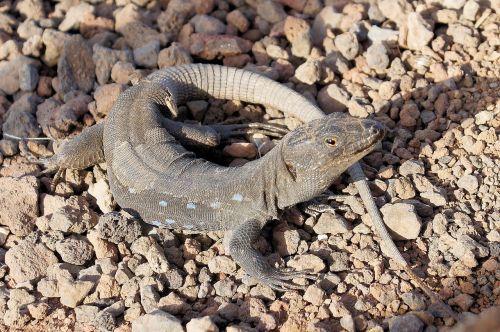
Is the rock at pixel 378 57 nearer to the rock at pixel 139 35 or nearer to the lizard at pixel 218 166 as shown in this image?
the lizard at pixel 218 166

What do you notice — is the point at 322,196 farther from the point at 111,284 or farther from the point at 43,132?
the point at 43,132

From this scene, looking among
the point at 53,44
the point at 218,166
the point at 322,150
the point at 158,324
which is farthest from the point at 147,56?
the point at 158,324

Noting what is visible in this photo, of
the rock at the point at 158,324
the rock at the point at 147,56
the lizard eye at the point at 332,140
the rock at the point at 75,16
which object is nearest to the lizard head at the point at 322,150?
the lizard eye at the point at 332,140

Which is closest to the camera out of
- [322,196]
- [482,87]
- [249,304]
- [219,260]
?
[249,304]

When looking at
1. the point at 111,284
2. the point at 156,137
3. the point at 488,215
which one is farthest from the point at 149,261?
the point at 488,215

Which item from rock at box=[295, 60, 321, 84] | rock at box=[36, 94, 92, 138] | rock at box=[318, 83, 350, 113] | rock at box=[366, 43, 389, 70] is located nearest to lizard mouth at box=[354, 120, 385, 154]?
rock at box=[318, 83, 350, 113]

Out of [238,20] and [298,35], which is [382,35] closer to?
[298,35]
